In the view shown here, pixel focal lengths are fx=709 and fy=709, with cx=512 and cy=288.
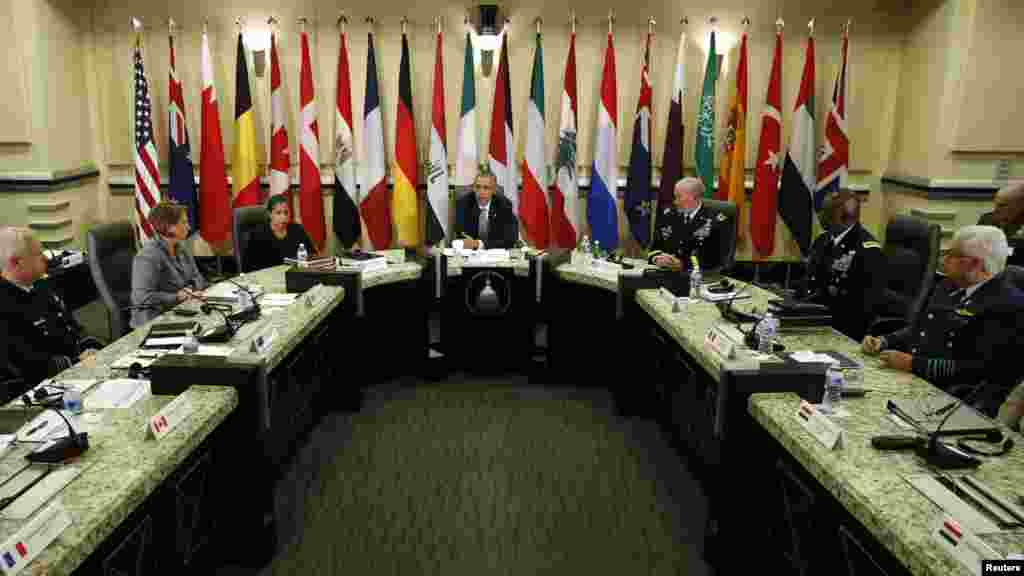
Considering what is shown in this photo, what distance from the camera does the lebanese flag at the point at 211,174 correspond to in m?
5.82

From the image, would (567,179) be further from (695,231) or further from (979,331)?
(979,331)

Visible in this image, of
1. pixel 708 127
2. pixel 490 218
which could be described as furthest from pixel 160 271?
pixel 708 127

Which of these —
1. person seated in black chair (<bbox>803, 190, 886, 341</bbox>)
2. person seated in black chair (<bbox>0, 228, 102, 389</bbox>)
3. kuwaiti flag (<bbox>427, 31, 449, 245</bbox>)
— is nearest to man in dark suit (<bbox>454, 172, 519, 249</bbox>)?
kuwaiti flag (<bbox>427, 31, 449, 245</bbox>)

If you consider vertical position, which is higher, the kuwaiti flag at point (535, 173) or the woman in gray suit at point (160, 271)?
the kuwaiti flag at point (535, 173)

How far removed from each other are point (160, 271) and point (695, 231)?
3183 millimetres

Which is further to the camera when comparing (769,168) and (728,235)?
(769,168)

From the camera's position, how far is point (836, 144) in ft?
19.2

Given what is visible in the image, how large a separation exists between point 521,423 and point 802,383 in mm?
1883

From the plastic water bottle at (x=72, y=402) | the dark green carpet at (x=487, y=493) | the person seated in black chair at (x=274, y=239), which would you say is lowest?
the dark green carpet at (x=487, y=493)

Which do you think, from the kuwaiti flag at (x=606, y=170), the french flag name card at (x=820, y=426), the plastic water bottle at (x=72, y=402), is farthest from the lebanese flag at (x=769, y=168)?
the plastic water bottle at (x=72, y=402)

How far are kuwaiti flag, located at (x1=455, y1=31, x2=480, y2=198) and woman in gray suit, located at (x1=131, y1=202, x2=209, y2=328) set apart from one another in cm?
250

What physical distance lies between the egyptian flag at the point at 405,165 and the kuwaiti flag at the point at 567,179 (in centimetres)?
121

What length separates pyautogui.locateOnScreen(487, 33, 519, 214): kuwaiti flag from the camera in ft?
19.2

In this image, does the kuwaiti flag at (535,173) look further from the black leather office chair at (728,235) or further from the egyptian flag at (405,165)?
the black leather office chair at (728,235)
